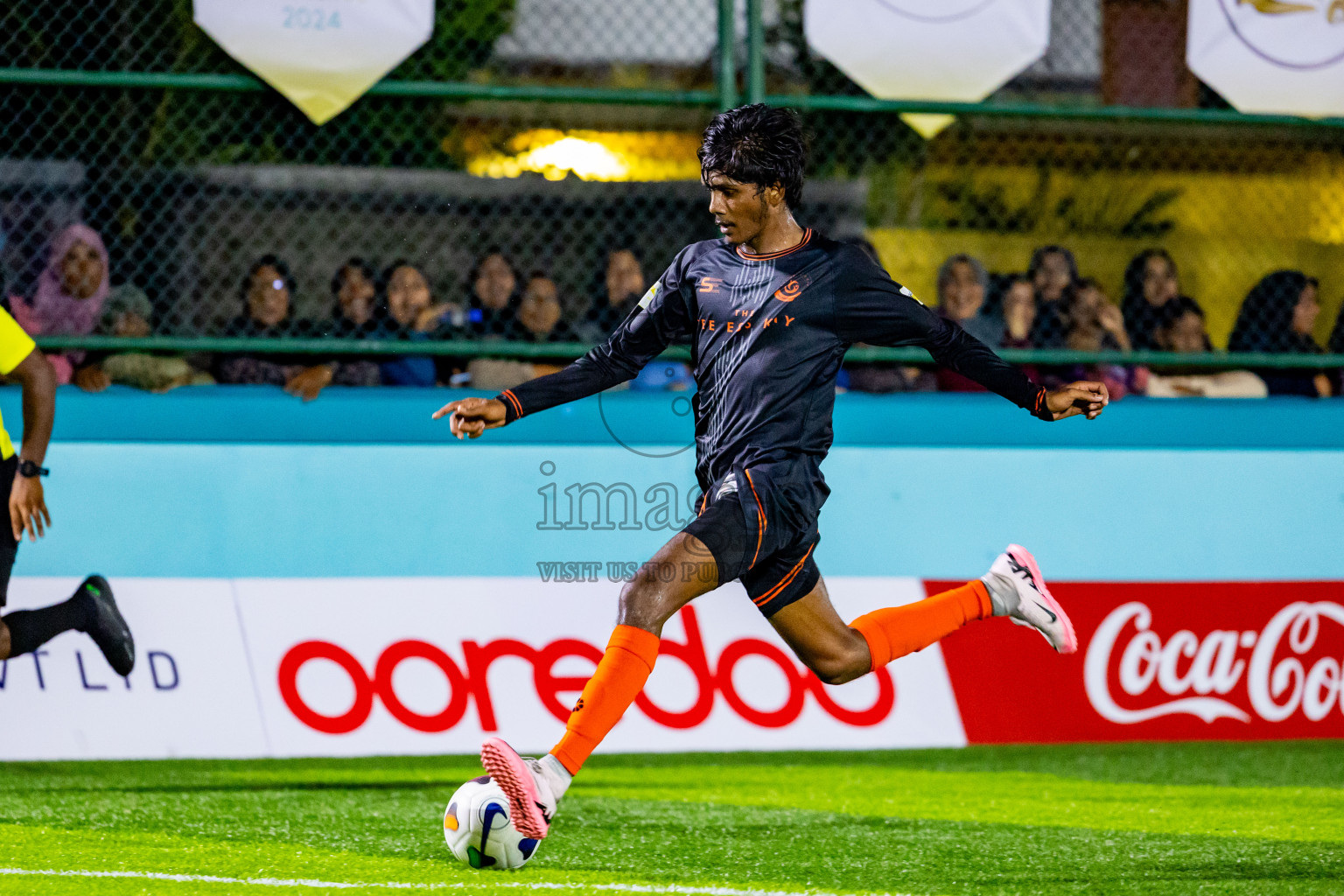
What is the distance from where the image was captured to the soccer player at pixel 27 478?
193 inches

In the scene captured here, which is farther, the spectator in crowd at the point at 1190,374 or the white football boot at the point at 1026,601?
the spectator in crowd at the point at 1190,374

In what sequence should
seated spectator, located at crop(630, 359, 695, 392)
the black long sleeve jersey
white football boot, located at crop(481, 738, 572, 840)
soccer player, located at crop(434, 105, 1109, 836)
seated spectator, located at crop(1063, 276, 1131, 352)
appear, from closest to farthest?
white football boot, located at crop(481, 738, 572, 840) → soccer player, located at crop(434, 105, 1109, 836) → the black long sleeve jersey → seated spectator, located at crop(630, 359, 695, 392) → seated spectator, located at crop(1063, 276, 1131, 352)

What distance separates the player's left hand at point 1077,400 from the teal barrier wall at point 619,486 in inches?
100.0

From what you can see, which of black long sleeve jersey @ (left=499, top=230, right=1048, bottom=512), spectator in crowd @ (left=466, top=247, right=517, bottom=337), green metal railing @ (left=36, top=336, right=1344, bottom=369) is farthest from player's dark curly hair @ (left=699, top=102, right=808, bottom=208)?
spectator in crowd @ (left=466, top=247, right=517, bottom=337)

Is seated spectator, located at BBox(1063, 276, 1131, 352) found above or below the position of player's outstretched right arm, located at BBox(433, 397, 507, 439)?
above

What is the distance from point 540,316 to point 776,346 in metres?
2.82

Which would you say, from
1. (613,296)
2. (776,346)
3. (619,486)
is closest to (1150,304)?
(613,296)

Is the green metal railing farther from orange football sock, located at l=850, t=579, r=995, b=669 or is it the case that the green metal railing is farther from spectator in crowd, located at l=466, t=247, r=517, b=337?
orange football sock, located at l=850, t=579, r=995, b=669

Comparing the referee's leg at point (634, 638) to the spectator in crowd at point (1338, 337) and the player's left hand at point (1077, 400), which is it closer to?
the player's left hand at point (1077, 400)

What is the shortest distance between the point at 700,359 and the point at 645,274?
113 inches

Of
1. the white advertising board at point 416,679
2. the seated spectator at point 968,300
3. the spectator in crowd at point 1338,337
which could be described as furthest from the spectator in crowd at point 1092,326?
the white advertising board at point 416,679

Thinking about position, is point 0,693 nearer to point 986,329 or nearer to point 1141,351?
point 986,329

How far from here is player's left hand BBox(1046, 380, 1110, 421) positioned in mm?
3896

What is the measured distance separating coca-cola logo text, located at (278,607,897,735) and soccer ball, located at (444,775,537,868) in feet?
8.38
